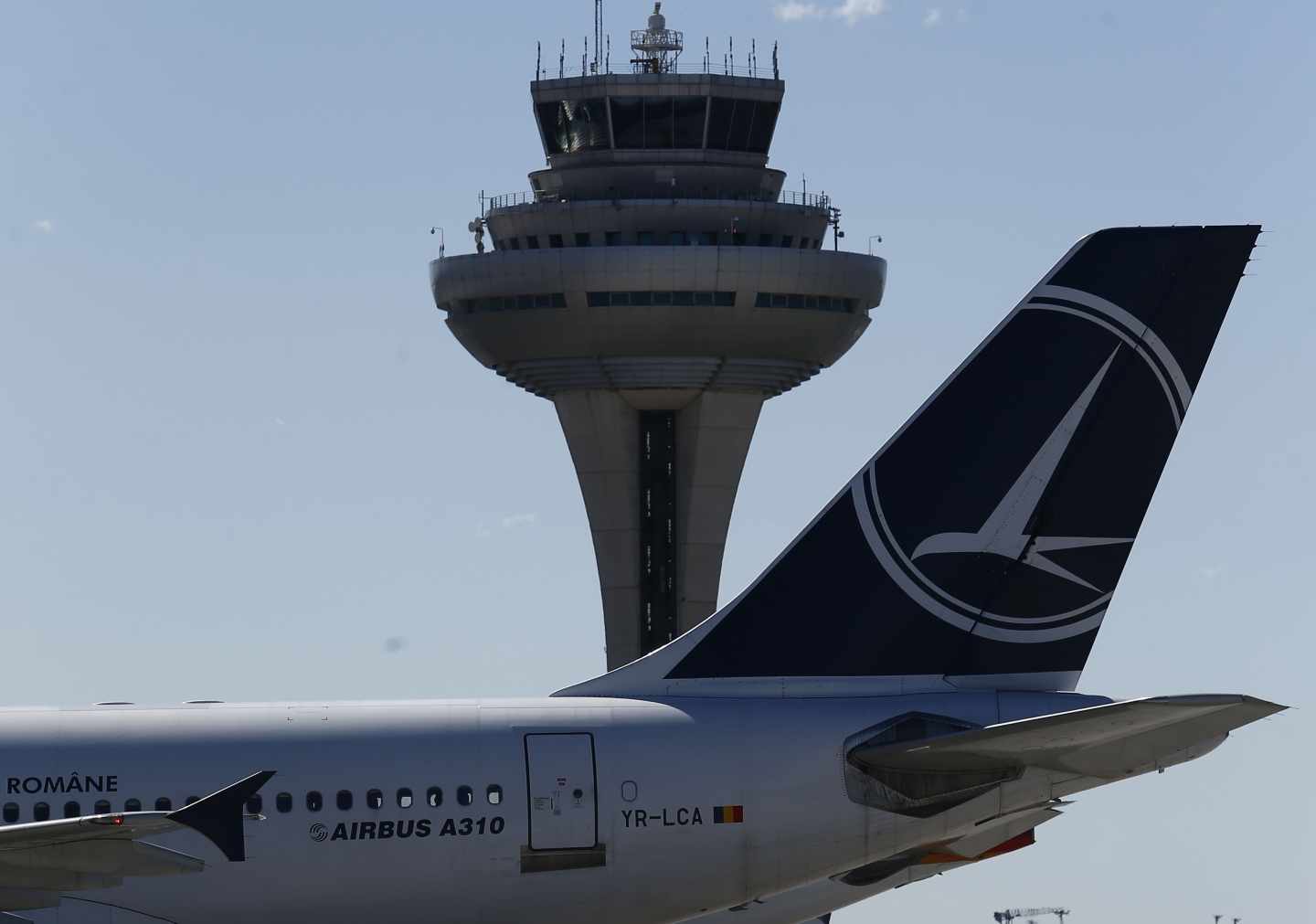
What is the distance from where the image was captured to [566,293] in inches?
5822

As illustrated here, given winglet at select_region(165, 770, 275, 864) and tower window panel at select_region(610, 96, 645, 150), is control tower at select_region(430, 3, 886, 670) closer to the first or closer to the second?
tower window panel at select_region(610, 96, 645, 150)

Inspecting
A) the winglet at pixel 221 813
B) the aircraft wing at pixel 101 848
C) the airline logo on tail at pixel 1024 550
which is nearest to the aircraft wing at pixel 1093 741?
the airline logo on tail at pixel 1024 550

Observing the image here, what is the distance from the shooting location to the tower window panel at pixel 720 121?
150375mm

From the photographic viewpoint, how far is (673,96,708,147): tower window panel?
149875mm

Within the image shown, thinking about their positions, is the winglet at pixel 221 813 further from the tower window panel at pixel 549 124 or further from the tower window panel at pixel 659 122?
the tower window panel at pixel 549 124

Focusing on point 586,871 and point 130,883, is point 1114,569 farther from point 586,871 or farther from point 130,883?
point 130,883

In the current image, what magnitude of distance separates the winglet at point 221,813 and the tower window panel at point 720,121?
407 feet

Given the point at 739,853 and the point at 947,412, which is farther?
the point at 947,412

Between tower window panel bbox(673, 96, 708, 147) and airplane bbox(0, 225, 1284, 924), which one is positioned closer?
airplane bbox(0, 225, 1284, 924)

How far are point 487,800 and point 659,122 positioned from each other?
12091cm

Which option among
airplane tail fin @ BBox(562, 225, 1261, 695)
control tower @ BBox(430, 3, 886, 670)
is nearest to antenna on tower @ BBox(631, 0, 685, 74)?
control tower @ BBox(430, 3, 886, 670)

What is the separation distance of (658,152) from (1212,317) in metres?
117

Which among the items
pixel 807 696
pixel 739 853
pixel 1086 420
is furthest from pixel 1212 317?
pixel 739 853

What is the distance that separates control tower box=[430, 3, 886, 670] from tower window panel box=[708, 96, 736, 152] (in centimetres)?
12
